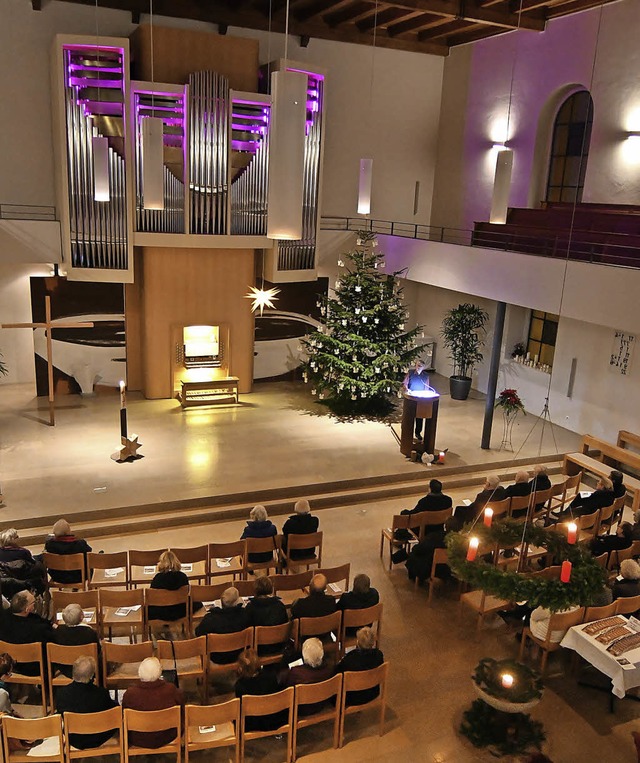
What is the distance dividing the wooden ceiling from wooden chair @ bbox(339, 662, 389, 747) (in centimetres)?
1098

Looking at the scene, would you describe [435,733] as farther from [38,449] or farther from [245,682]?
[38,449]

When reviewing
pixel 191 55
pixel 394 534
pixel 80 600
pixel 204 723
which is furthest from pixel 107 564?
pixel 191 55

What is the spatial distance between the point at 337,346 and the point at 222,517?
15.0 feet

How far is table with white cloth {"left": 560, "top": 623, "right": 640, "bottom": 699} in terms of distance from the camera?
18.6 ft

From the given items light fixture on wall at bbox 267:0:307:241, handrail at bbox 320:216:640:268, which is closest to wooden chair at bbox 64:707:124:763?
light fixture on wall at bbox 267:0:307:241

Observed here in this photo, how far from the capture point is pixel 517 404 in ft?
37.1

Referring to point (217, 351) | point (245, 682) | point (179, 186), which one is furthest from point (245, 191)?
point (245, 682)

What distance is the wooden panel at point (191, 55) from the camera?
457 inches

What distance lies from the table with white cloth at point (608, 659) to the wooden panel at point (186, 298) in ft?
30.1

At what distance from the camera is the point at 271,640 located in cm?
586

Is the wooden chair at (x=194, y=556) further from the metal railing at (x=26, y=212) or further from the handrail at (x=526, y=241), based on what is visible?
the metal railing at (x=26, y=212)

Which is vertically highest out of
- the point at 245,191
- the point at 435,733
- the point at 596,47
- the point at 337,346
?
the point at 596,47

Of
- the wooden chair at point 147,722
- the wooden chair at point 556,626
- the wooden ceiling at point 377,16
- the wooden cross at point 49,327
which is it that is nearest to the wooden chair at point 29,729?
the wooden chair at point 147,722

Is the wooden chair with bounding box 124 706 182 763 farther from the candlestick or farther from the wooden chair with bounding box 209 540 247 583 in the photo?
the candlestick
